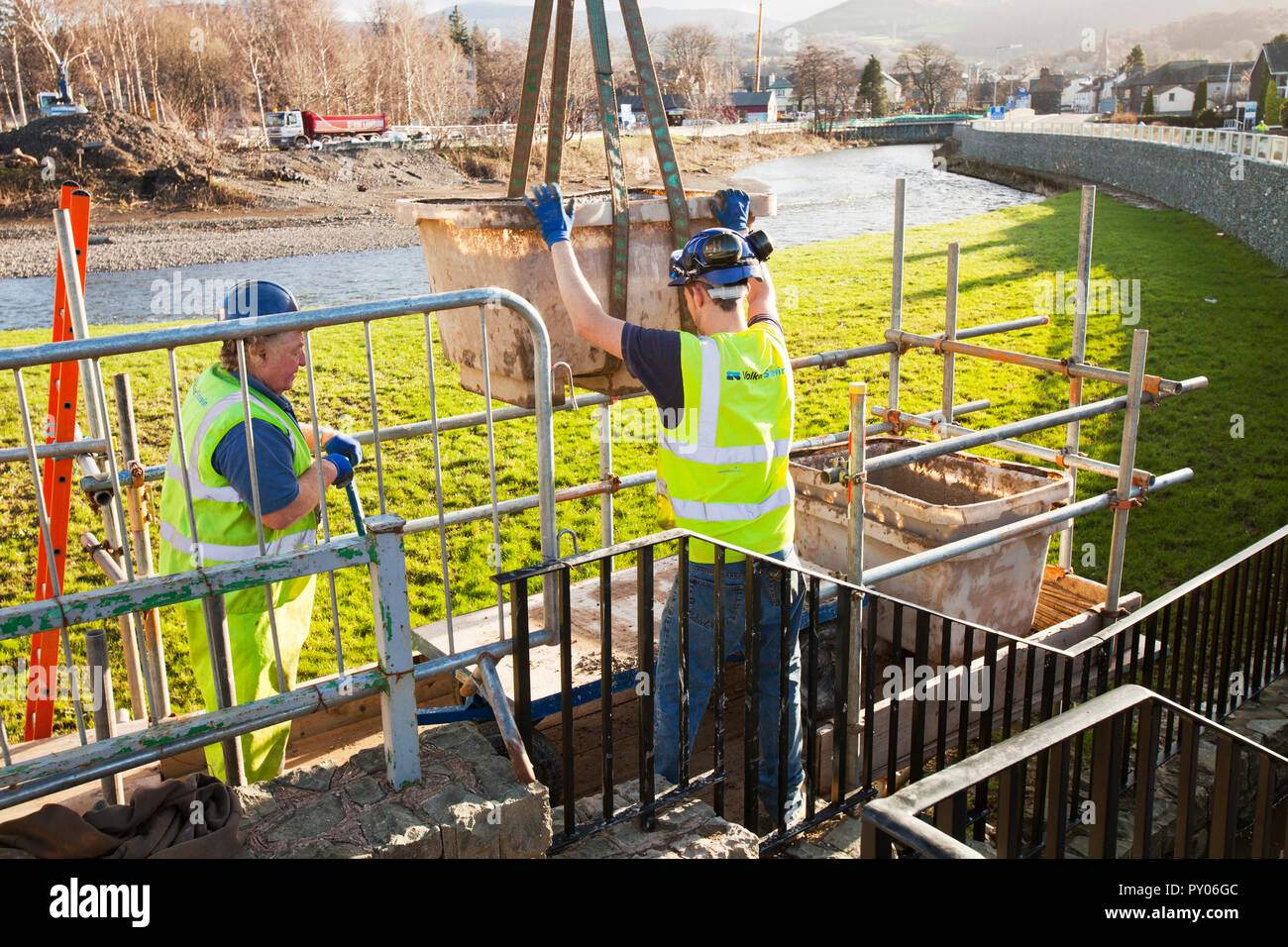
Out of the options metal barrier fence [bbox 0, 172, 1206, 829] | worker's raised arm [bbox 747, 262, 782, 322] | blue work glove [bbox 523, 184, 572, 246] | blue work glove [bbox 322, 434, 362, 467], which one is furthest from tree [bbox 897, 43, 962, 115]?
blue work glove [bbox 322, 434, 362, 467]

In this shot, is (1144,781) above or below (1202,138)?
below

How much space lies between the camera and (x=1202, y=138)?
31578 mm

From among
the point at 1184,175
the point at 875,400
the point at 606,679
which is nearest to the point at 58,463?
the point at 606,679

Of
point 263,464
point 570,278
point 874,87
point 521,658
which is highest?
point 874,87

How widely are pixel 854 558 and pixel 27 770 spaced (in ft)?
9.09

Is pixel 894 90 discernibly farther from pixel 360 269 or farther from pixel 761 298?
pixel 761 298

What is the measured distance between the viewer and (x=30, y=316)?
852 inches

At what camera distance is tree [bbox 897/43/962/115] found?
491ft

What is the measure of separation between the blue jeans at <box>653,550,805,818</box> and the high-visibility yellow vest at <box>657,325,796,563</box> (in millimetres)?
153

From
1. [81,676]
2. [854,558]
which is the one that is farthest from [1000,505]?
[81,676]

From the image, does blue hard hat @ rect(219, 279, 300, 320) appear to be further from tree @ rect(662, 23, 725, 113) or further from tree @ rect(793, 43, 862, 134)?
tree @ rect(793, 43, 862, 134)

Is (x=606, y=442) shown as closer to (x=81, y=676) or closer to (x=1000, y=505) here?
(x=1000, y=505)

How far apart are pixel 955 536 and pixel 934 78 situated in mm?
163139
